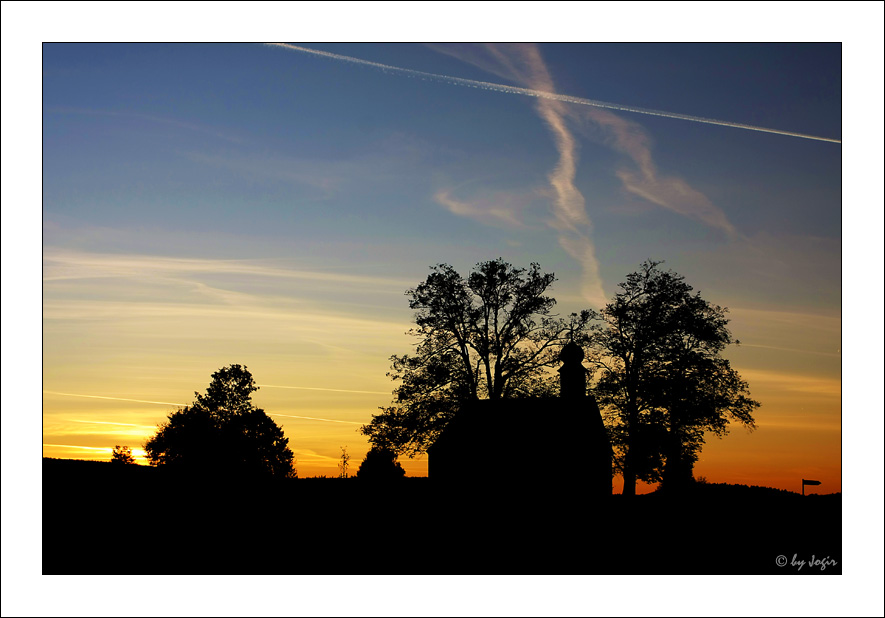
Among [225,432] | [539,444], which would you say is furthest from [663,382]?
[225,432]

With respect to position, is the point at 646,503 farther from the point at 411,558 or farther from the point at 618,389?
the point at 411,558

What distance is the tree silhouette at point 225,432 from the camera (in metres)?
56.7

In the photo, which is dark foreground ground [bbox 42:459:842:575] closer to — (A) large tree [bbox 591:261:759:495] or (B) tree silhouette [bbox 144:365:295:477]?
(A) large tree [bbox 591:261:759:495]

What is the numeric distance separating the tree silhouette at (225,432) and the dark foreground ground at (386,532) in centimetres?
2697

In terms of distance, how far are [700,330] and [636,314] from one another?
10.2 feet

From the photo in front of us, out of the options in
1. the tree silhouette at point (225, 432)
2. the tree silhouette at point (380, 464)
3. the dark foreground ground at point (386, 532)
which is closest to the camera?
the dark foreground ground at point (386, 532)

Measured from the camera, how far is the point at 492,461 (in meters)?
37.7

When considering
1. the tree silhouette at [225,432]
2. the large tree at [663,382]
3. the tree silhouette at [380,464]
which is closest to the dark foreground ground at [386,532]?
the large tree at [663,382]

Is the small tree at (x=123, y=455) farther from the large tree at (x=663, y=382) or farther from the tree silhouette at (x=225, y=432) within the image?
the large tree at (x=663, y=382)

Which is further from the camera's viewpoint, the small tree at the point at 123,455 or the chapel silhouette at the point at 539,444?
the small tree at the point at 123,455

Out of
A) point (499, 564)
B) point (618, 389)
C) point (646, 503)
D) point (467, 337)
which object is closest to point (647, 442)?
point (618, 389)

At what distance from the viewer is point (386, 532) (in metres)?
22.3

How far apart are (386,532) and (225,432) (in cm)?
3881

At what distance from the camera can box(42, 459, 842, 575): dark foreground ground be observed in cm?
1741
